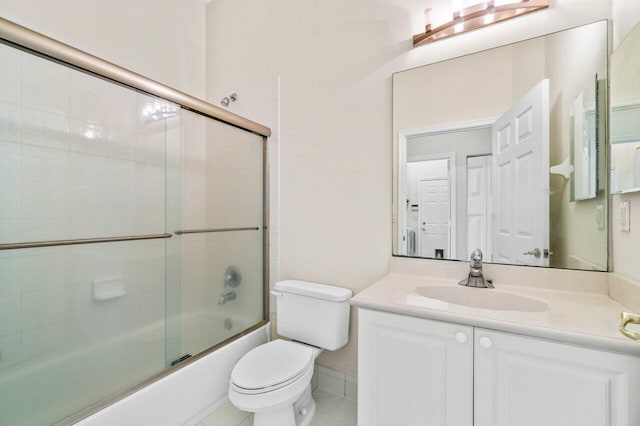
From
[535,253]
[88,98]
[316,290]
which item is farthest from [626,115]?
[88,98]

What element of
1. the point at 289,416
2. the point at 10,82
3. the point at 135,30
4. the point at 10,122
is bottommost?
the point at 289,416

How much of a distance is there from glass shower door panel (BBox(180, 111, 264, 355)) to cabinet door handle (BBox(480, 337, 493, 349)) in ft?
4.72

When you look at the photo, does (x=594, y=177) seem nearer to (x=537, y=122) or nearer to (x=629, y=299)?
(x=537, y=122)

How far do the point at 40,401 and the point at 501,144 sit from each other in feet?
7.39

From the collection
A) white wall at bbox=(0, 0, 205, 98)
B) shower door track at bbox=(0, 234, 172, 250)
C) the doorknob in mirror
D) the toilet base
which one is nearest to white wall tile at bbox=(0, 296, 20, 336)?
shower door track at bbox=(0, 234, 172, 250)

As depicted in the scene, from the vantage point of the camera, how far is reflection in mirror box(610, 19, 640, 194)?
96cm

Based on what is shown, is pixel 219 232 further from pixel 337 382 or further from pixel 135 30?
pixel 135 30

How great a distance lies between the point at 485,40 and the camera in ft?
4.67

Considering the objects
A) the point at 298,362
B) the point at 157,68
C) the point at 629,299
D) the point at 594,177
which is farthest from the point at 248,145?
the point at 629,299

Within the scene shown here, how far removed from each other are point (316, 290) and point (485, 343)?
0.92 metres

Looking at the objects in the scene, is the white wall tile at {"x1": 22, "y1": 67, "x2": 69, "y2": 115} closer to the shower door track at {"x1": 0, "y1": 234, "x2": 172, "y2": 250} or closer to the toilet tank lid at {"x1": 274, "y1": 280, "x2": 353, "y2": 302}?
the shower door track at {"x1": 0, "y1": 234, "x2": 172, "y2": 250}

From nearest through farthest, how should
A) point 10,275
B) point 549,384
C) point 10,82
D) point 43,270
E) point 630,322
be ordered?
point 630,322 < point 549,384 < point 10,82 < point 10,275 < point 43,270

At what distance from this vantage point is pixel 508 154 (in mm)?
1383

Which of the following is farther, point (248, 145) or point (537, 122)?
point (248, 145)
